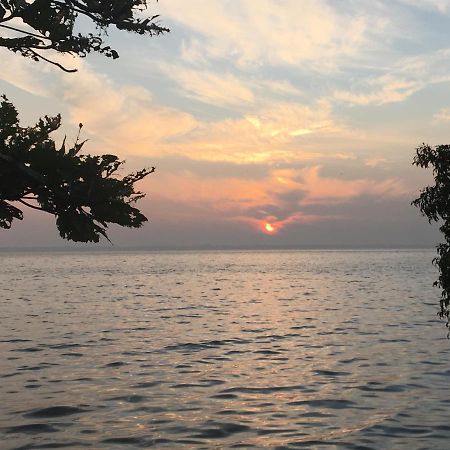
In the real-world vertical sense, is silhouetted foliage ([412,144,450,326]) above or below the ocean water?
above

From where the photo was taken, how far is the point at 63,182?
33.5 feet

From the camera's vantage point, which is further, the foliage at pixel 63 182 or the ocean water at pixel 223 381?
the ocean water at pixel 223 381

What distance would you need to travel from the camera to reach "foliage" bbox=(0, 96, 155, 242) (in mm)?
10062

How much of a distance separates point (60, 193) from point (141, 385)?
34.2ft

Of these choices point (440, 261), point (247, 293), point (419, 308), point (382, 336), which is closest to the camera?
point (440, 261)

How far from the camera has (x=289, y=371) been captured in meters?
21.2

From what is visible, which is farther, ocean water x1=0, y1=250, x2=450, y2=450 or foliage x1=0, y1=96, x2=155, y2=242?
ocean water x1=0, y1=250, x2=450, y2=450

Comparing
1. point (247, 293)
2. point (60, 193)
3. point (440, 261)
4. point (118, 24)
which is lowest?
point (247, 293)

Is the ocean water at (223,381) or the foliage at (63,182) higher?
the foliage at (63,182)

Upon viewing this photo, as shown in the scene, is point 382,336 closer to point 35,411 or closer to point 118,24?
point 35,411

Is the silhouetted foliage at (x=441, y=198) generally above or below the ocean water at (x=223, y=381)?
above

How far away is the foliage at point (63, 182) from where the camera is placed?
10.1m

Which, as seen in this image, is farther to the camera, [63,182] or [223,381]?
[223,381]

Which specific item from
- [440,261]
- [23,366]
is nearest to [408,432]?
[440,261]
